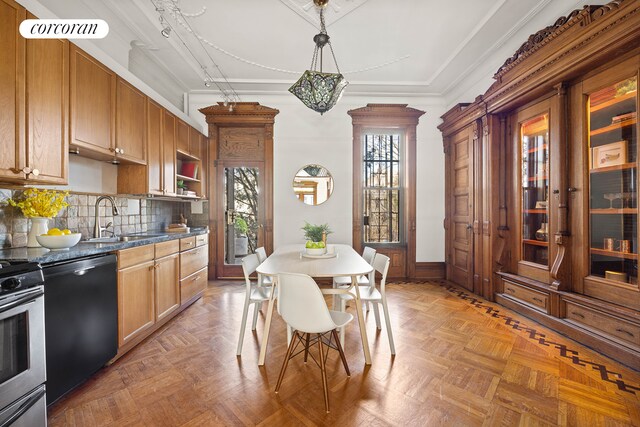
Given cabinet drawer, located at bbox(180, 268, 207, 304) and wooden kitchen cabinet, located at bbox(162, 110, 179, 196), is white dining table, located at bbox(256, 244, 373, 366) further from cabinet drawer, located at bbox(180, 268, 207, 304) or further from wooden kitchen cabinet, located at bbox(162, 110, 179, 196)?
wooden kitchen cabinet, located at bbox(162, 110, 179, 196)

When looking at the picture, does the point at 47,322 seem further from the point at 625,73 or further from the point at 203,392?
the point at 625,73

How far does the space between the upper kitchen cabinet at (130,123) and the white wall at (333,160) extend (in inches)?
76.8

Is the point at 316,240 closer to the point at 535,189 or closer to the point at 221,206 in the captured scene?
the point at 221,206

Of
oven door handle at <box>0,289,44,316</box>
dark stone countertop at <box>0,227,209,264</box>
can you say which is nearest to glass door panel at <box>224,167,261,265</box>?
dark stone countertop at <box>0,227,209,264</box>

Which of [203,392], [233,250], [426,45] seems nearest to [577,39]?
[426,45]

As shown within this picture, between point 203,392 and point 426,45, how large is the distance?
4302mm

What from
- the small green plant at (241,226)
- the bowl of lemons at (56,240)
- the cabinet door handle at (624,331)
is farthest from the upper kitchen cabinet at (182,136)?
the cabinet door handle at (624,331)

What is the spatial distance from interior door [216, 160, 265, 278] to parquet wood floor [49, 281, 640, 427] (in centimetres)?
194

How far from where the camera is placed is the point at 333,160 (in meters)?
4.72

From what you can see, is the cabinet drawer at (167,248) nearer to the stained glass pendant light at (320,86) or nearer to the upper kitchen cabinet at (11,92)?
the upper kitchen cabinet at (11,92)

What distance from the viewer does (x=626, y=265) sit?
223 cm

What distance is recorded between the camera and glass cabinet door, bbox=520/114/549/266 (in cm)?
296

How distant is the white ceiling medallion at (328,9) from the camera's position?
2.76 meters

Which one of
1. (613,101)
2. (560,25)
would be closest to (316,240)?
(613,101)
